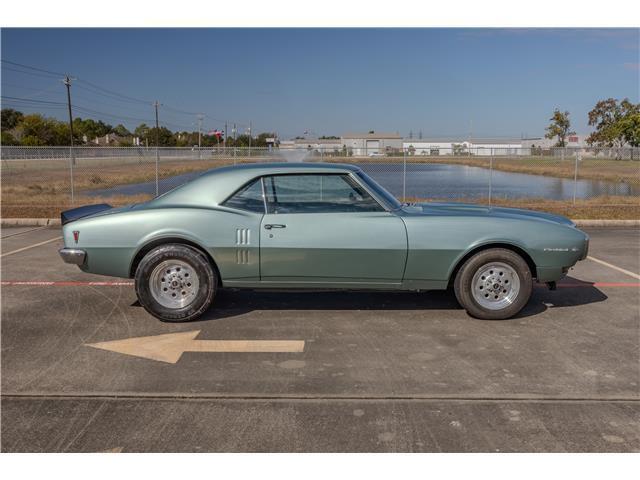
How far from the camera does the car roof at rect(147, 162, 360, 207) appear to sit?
5535mm

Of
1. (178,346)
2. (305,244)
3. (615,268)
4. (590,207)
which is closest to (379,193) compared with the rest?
(305,244)

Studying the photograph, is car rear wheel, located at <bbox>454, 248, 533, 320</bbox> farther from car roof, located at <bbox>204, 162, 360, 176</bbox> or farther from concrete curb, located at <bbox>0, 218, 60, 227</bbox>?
concrete curb, located at <bbox>0, 218, 60, 227</bbox>

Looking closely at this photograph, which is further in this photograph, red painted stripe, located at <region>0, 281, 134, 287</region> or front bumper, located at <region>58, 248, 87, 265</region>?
red painted stripe, located at <region>0, 281, 134, 287</region>

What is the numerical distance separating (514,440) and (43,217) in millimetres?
12610

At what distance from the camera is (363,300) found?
632cm

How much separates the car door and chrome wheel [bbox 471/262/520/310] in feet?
2.53

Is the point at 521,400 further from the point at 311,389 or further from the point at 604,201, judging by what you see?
the point at 604,201

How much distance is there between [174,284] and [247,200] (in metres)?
1.06

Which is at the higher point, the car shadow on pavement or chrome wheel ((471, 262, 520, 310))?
chrome wheel ((471, 262, 520, 310))

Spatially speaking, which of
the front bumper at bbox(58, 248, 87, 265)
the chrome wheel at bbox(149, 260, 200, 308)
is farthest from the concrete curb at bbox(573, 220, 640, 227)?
the front bumper at bbox(58, 248, 87, 265)

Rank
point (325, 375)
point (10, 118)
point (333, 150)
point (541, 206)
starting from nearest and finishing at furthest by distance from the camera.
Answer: point (325, 375) → point (541, 206) → point (333, 150) → point (10, 118)

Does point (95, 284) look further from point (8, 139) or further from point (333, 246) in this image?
point (8, 139)

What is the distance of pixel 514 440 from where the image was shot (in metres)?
3.25

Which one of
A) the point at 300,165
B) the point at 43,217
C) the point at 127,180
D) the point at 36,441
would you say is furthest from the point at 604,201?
the point at 127,180
